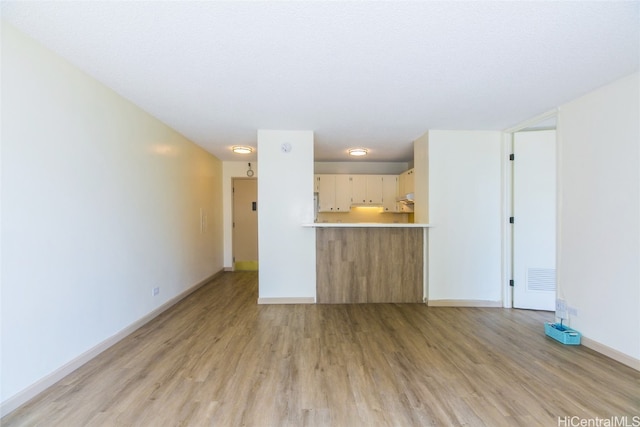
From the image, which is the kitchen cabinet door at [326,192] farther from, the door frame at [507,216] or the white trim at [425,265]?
the door frame at [507,216]

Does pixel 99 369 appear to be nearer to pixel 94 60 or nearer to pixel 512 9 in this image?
pixel 94 60

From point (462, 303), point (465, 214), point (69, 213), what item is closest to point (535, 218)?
point (465, 214)

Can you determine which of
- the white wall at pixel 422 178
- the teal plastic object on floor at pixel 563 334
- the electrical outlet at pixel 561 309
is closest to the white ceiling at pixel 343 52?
the white wall at pixel 422 178

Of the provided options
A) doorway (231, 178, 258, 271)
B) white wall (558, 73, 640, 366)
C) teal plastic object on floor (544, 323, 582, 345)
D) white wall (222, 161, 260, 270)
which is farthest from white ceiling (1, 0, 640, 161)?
doorway (231, 178, 258, 271)

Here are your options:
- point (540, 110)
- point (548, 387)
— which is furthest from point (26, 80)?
point (540, 110)

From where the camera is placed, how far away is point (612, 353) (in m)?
2.33

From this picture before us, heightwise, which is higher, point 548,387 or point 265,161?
point 265,161

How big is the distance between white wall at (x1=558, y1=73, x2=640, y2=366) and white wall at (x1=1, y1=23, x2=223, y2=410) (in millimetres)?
4475

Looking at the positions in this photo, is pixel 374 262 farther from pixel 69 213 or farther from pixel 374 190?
pixel 69 213

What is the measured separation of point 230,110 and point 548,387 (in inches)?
147

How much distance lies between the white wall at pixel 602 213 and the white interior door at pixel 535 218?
688 millimetres

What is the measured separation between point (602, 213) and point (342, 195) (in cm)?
396

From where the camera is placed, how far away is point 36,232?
5.97ft

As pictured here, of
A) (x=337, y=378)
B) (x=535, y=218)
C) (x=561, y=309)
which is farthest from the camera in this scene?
(x=535, y=218)
